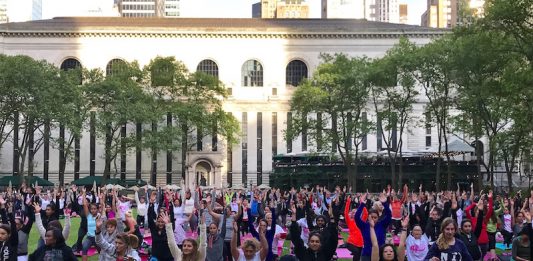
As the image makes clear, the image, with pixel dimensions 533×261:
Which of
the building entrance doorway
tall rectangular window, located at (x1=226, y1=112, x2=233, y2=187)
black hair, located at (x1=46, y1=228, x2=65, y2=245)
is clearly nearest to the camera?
black hair, located at (x1=46, y1=228, x2=65, y2=245)

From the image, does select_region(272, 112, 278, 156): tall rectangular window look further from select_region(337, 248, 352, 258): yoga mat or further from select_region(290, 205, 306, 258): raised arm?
select_region(290, 205, 306, 258): raised arm

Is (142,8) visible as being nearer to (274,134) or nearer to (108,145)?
(274,134)

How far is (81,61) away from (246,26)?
18625 millimetres

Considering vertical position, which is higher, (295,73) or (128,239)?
(295,73)

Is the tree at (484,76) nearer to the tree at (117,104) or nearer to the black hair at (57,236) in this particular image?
the tree at (117,104)

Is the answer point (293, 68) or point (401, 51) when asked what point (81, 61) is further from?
point (401, 51)

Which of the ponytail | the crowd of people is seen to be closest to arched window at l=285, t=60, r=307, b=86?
the crowd of people

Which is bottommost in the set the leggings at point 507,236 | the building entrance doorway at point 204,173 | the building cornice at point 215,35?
the building entrance doorway at point 204,173

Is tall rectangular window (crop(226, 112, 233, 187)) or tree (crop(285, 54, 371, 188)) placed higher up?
tree (crop(285, 54, 371, 188))

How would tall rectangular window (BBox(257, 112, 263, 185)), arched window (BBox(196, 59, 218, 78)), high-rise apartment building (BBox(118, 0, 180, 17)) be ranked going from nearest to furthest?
tall rectangular window (BBox(257, 112, 263, 185)) → arched window (BBox(196, 59, 218, 78)) → high-rise apartment building (BBox(118, 0, 180, 17))

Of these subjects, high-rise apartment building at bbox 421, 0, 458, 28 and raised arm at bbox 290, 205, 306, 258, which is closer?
raised arm at bbox 290, 205, 306, 258

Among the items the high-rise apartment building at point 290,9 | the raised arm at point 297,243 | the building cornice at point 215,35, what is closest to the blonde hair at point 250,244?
the raised arm at point 297,243

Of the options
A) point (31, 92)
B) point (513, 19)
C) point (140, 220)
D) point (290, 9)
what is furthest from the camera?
point (290, 9)

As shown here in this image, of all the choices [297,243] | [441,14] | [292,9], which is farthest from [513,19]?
[441,14]
